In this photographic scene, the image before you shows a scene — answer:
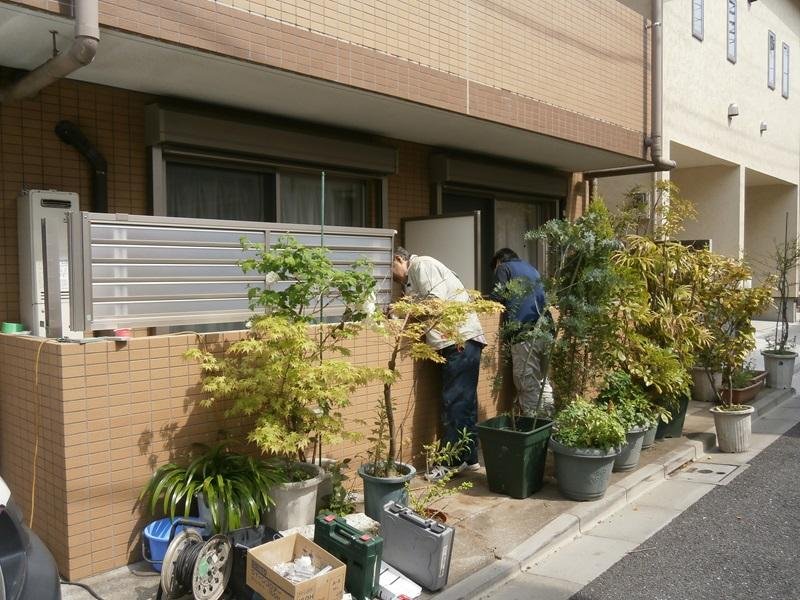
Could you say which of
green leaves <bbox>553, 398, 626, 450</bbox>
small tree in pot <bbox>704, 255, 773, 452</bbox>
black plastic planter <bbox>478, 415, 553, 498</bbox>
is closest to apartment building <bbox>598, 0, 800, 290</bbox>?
small tree in pot <bbox>704, 255, 773, 452</bbox>

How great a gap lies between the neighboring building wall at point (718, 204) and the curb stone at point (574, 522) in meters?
7.08

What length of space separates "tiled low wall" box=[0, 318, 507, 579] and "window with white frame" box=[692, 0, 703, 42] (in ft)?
34.4

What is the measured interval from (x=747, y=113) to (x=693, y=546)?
11774 mm

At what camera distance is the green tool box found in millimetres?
3621

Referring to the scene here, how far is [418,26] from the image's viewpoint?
6.09m

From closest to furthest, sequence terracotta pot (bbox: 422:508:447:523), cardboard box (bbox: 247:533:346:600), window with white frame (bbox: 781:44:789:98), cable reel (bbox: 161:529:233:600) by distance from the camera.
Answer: cardboard box (bbox: 247:533:346:600) < cable reel (bbox: 161:529:233:600) < terracotta pot (bbox: 422:508:447:523) < window with white frame (bbox: 781:44:789:98)

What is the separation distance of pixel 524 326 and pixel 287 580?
342 centimetres

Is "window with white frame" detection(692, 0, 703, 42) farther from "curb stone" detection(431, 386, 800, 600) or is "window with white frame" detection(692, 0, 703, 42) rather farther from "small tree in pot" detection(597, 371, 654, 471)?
"small tree in pot" detection(597, 371, 654, 471)

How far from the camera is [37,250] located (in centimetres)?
475

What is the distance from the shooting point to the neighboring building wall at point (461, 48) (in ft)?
14.9

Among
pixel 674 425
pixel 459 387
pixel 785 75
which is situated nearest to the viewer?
pixel 459 387

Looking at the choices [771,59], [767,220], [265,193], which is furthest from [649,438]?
[767,220]

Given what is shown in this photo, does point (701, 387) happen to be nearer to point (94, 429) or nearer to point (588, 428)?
point (588, 428)

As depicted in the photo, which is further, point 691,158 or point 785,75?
point 785,75
